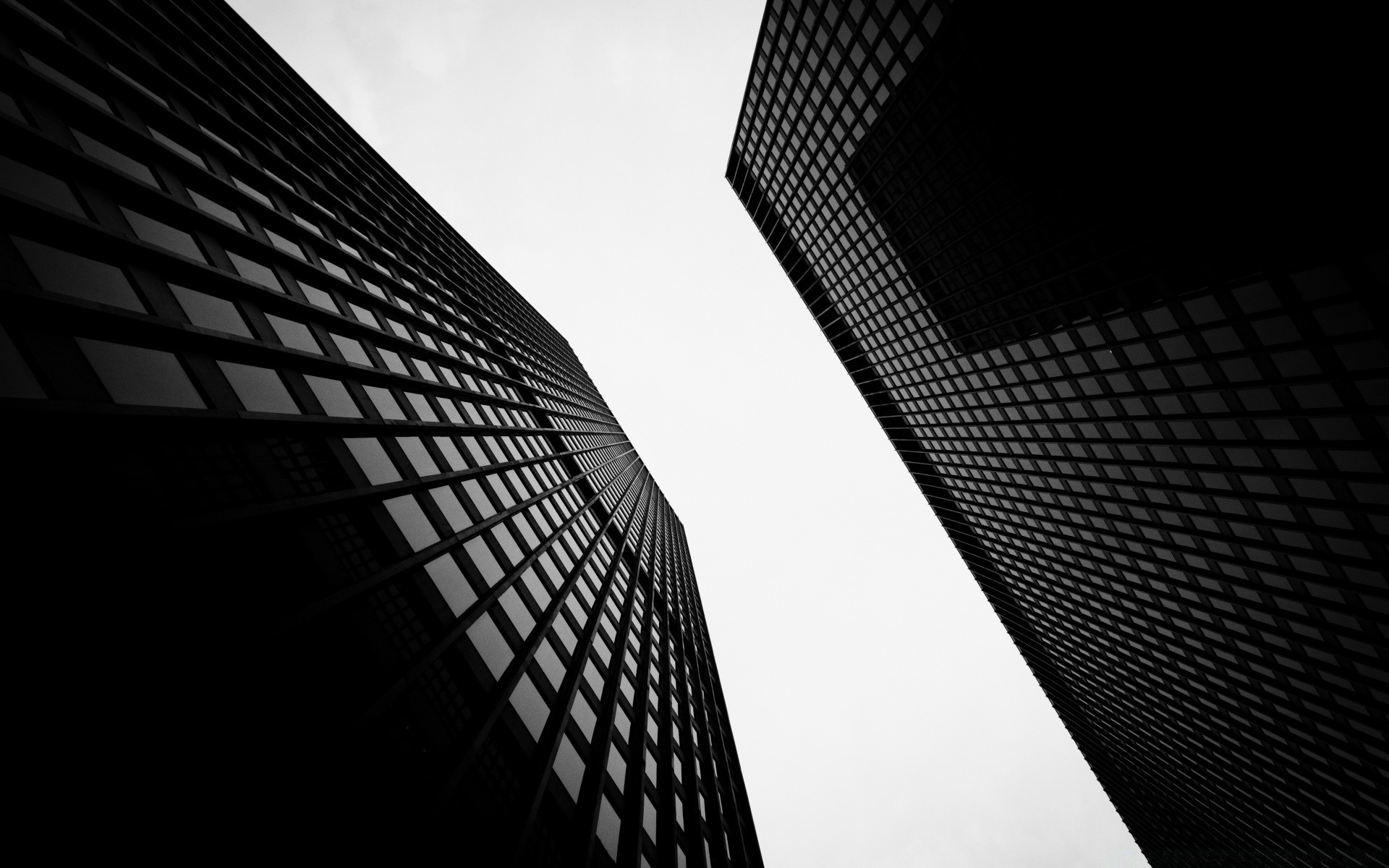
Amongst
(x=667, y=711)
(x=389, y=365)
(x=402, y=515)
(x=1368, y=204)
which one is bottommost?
(x=667, y=711)

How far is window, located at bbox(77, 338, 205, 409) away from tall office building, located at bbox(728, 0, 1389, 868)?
96.6ft

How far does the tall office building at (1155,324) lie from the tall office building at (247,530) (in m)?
28.1

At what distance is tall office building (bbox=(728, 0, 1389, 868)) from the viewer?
21.6 m

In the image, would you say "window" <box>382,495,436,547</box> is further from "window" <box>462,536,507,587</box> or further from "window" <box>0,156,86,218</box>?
"window" <box>0,156,86,218</box>

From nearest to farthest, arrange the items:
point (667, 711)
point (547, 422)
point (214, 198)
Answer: point (214, 198), point (667, 711), point (547, 422)

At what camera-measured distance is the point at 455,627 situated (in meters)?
13.5

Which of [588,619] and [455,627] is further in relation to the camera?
[588,619]

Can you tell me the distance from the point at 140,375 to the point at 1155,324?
3521cm

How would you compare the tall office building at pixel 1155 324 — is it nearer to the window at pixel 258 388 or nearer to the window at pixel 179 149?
the window at pixel 258 388

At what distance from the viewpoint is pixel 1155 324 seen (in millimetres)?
28594

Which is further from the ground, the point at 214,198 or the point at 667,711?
the point at 214,198

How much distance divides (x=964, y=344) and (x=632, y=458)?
49.2 metres

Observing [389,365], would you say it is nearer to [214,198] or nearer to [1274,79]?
[214,198]

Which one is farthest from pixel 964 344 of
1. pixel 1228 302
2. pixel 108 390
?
pixel 108 390
